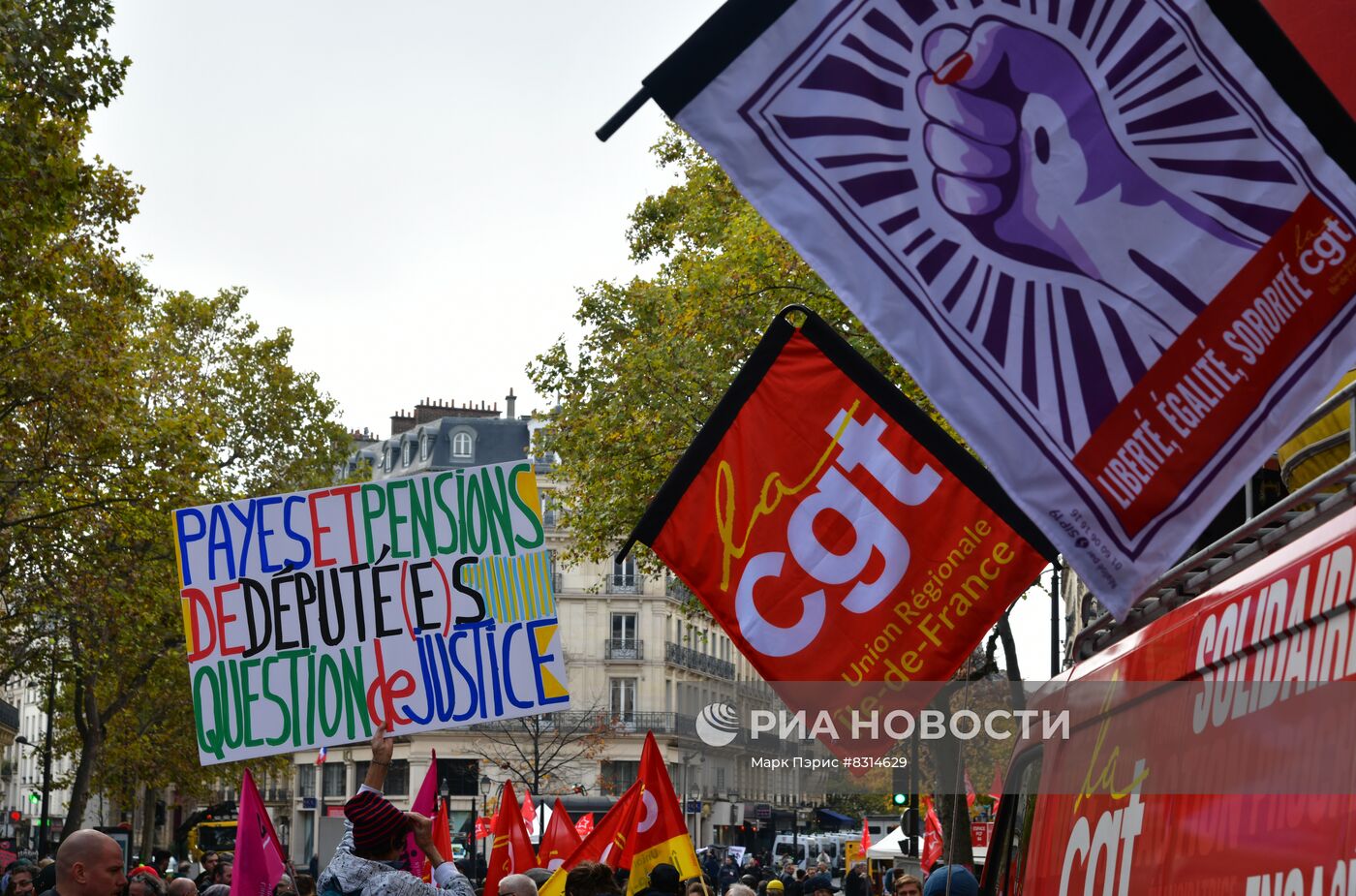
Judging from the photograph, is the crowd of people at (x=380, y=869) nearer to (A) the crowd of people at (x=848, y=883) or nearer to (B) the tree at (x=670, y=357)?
(A) the crowd of people at (x=848, y=883)

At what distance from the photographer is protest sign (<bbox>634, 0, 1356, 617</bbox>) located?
3121mm

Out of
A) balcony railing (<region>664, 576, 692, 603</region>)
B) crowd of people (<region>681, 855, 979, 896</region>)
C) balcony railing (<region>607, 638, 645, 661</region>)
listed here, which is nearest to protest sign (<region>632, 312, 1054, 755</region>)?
crowd of people (<region>681, 855, 979, 896</region>)

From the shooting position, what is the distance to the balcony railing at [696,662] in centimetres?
8850

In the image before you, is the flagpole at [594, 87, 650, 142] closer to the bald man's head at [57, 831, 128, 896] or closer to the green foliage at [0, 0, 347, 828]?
the bald man's head at [57, 831, 128, 896]

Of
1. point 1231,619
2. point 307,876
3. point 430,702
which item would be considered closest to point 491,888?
point 307,876

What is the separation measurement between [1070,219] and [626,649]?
84058 mm

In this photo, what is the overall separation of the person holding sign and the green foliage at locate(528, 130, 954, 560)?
16.8 m

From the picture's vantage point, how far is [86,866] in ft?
17.9


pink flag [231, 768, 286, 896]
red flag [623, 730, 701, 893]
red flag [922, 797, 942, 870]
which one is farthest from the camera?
red flag [922, 797, 942, 870]

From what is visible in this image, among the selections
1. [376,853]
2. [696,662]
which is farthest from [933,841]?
[696,662]

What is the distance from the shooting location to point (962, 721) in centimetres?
652

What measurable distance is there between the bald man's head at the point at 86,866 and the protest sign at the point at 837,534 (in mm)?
2159

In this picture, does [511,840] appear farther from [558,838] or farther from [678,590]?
[678,590]

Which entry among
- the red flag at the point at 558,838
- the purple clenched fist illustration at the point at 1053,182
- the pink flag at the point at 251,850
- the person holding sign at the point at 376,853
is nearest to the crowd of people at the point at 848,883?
the red flag at the point at 558,838
